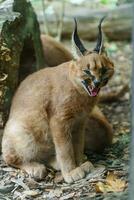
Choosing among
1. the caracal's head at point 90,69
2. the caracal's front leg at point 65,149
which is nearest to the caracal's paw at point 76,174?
the caracal's front leg at point 65,149

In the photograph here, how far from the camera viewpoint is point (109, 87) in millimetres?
8695

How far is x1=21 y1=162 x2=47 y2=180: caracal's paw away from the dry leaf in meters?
0.57

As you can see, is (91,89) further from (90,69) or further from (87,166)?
(87,166)

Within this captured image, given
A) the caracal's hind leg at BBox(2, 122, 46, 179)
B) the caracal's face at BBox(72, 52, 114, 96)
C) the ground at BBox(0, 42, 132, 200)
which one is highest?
the caracal's face at BBox(72, 52, 114, 96)

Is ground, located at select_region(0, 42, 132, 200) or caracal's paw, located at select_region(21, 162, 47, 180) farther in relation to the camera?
caracal's paw, located at select_region(21, 162, 47, 180)

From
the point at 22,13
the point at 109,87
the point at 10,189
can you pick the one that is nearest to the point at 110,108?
the point at 109,87

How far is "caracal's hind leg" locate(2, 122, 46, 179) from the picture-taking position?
589 centimetres

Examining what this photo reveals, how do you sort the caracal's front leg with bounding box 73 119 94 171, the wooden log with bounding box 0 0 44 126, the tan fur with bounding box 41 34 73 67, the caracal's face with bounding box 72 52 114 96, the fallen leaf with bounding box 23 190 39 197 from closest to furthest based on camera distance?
1. the caracal's face with bounding box 72 52 114 96
2. the fallen leaf with bounding box 23 190 39 197
3. the caracal's front leg with bounding box 73 119 94 171
4. the wooden log with bounding box 0 0 44 126
5. the tan fur with bounding box 41 34 73 67

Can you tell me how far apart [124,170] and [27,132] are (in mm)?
1006

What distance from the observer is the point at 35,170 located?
5.90 m

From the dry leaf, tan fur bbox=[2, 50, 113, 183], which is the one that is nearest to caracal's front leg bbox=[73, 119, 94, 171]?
tan fur bbox=[2, 50, 113, 183]

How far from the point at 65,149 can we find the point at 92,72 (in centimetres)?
83

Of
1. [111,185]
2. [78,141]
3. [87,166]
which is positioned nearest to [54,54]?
[78,141]

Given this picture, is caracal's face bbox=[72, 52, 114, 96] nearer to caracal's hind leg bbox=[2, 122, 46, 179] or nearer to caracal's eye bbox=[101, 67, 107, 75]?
caracal's eye bbox=[101, 67, 107, 75]
